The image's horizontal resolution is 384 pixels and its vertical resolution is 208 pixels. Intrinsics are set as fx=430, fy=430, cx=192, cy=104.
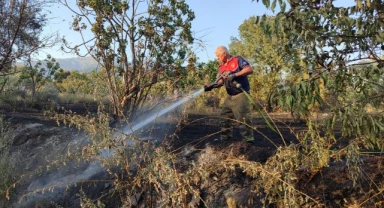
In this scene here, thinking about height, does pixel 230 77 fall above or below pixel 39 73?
below

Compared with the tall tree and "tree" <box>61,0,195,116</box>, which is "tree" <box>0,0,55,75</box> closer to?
"tree" <box>61,0,195,116</box>

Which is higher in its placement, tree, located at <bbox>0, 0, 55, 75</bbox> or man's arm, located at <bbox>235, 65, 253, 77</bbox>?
tree, located at <bbox>0, 0, 55, 75</bbox>

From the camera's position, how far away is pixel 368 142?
2982 millimetres

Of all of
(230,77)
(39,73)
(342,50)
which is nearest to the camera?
(342,50)

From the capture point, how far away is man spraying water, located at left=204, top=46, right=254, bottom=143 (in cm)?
537

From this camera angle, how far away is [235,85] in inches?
211

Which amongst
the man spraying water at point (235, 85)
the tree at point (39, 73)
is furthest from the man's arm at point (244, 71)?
the tree at point (39, 73)

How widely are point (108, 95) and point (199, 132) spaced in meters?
1.88

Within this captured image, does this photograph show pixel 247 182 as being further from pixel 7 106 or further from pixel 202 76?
pixel 7 106

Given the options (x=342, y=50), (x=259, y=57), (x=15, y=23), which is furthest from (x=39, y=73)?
(x=342, y=50)

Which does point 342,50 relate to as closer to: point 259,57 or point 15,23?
point 15,23

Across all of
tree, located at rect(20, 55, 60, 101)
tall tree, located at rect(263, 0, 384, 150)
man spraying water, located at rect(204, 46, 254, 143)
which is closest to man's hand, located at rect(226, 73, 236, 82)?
man spraying water, located at rect(204, 46, 254, 143)

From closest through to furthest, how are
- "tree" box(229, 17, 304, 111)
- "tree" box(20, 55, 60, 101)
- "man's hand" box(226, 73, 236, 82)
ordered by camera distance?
"man's hand" box(226, 73, 236, 82)
"tree" box(20, 55, 60, 101)
"tree" box(229, 17, 304, 111)

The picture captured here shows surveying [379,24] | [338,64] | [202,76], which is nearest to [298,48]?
[338,64]
